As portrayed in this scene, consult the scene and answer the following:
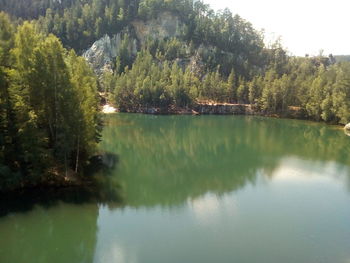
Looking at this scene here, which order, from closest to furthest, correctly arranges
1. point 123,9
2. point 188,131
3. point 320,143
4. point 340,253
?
point 340,253
point 320,143
point 188,131
point 123,9

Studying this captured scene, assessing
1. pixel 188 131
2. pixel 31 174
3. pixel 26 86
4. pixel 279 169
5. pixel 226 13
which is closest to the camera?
pixel 31 174

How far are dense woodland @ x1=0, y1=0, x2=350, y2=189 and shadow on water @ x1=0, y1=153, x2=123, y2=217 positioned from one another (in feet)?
4.67

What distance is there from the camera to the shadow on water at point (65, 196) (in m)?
28.4

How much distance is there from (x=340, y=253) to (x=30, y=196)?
1032 inches

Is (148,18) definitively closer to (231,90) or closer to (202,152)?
(231,90)

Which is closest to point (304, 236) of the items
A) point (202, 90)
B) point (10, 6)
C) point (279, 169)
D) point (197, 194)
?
point (197, 194)

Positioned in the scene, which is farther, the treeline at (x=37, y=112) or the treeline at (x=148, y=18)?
the treeline at (x=148, y=18)

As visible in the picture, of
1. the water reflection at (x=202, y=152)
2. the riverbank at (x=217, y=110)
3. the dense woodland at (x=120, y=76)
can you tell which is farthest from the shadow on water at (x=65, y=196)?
the riverbank at (x=217, y=110)

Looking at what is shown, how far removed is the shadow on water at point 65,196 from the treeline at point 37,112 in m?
1.13

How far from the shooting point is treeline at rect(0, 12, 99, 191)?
→ 28.5 meters

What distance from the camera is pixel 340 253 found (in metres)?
24.0

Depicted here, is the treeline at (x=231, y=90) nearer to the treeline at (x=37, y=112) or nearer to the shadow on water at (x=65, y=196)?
the treeline at (x=37, y=112)

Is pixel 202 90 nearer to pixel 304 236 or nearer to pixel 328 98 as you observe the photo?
pixel 328 98

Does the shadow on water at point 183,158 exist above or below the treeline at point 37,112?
below
